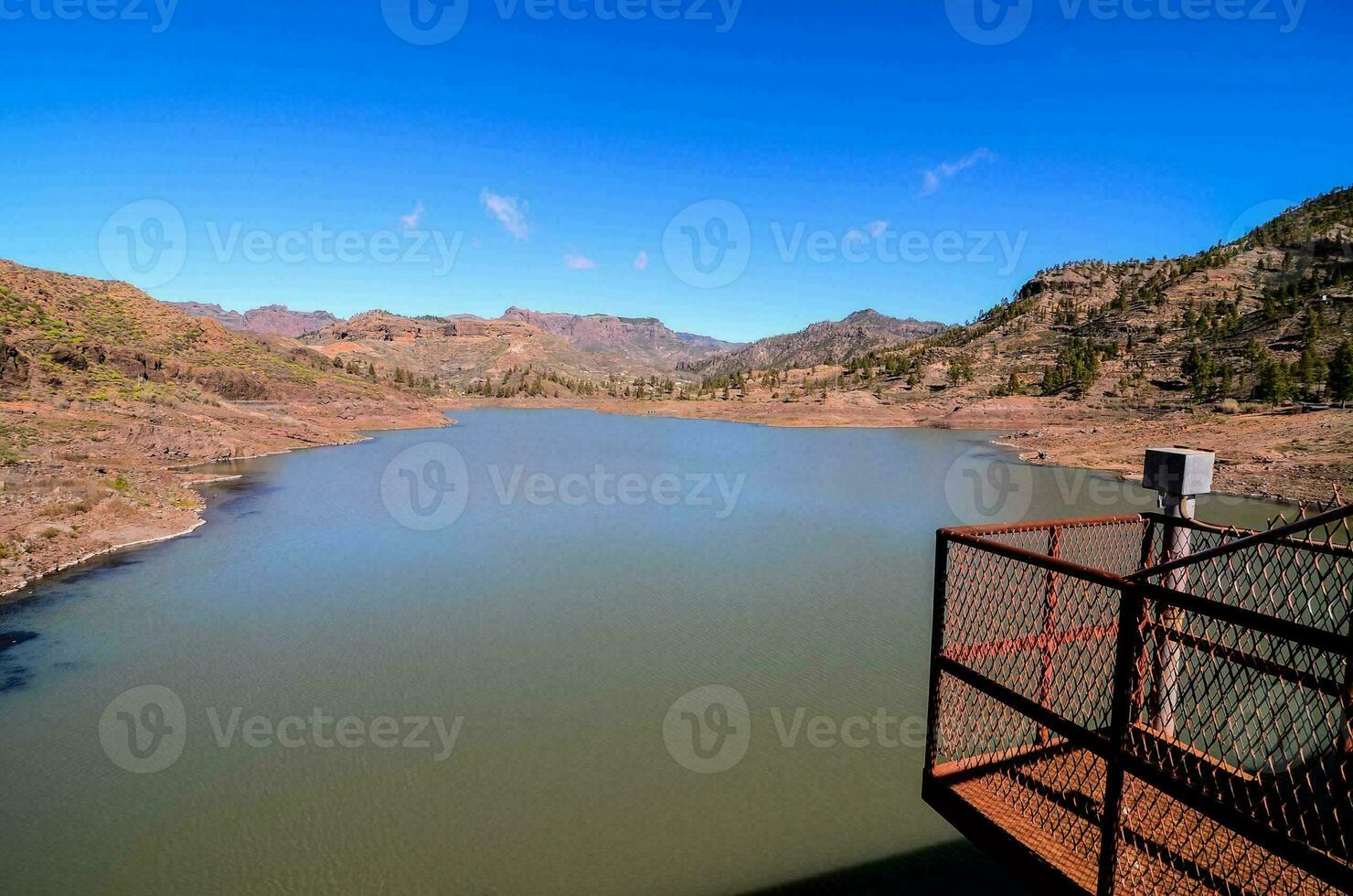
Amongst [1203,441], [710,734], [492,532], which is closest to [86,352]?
[492,532]

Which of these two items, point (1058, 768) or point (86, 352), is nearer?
point (1058, 768)

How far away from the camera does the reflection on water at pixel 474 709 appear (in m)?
9.23

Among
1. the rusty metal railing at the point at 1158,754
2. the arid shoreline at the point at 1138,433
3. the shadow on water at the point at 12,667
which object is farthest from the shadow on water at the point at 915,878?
the shadow on water at the point at 12,667

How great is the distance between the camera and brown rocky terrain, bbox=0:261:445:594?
2372cm

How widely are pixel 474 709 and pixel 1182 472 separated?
11851mm

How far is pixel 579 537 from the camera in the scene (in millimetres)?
26719

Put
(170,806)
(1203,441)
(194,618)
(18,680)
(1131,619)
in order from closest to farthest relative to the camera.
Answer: (1131,619)
(170,806)
(18,680)
(194,618)
(1203,441)

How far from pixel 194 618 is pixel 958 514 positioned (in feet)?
92.2

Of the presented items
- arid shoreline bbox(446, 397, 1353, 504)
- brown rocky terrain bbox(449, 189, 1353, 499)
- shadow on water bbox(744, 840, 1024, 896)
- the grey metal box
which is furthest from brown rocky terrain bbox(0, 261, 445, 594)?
brown rocky terrain bbox(449, 189, 1353, 499)

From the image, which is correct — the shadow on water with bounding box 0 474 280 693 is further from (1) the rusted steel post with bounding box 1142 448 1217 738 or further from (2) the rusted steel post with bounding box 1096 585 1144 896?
(1) the rusted steel post with bounding box 1142 448 1217 738

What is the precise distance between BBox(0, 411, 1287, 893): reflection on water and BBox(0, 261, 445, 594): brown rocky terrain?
2797 mm

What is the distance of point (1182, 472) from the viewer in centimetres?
647

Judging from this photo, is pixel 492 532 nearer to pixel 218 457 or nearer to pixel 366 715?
pixel 366 715

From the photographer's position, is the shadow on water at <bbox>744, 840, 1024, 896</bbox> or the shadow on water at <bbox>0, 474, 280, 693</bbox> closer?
the shadow on water at <bbox>744, 840, 1024, 896</bbox>
